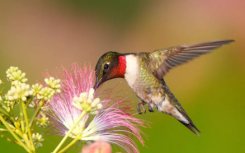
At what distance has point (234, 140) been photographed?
3229 millimetres

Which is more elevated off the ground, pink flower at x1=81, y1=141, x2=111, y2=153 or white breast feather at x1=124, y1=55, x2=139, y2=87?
white breast feather at x1=124, y1=55, x2=139, y2=87

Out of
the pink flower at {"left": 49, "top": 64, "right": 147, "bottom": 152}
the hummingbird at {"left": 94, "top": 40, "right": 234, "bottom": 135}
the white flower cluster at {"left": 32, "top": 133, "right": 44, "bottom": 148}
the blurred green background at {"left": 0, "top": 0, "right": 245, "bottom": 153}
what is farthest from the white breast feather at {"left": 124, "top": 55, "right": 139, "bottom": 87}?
the blurred green background at {"left": 0, "top": 0, "right": 245, "bottom": 153}

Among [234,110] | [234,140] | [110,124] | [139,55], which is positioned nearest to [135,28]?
[234,110]

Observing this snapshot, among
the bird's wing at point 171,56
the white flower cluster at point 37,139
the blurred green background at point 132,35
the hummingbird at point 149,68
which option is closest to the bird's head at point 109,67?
the hummingbird at point 149,68

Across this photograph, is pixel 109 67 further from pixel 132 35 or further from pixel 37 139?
pixel 132 35

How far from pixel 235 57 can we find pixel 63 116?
3.53 meters

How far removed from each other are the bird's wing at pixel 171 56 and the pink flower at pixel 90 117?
1.14 ft

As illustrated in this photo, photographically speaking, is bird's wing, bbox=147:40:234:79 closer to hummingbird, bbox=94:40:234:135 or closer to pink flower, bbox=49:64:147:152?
hummingbird, bbox=94:40:234:135

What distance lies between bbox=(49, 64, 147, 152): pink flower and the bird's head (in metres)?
0.08

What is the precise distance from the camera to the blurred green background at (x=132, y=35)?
13.5 feet

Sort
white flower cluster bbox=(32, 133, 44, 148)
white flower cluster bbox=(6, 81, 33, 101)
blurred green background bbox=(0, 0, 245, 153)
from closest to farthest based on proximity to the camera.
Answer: white flower cluster bbox=(6, 81, 33, 101) < white flower cluster bbox=(32, 133, 44, 148) < blurred green background bbox=(0, 0, 245, 153)

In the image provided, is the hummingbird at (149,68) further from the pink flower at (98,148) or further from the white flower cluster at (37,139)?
the pink flower at (98,148)

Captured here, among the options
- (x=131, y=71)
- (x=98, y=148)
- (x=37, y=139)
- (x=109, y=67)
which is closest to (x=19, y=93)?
(x=37, y=139)

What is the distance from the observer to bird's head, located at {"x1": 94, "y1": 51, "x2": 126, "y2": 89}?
139 cm
